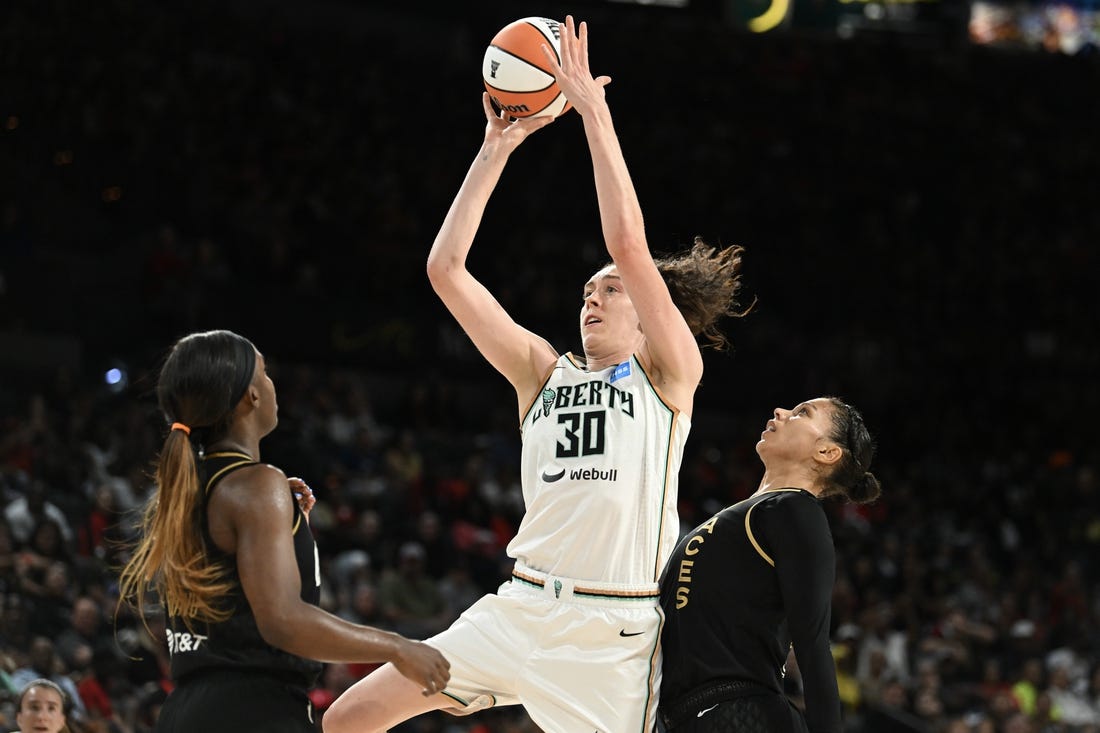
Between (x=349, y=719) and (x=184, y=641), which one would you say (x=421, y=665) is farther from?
(x=349, y=719)

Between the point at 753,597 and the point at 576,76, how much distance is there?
167 centimetres

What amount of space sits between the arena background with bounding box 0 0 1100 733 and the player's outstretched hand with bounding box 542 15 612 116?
5.17 metres

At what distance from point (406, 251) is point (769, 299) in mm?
5187

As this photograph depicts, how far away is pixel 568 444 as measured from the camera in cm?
415

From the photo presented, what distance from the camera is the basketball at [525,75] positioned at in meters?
4.64

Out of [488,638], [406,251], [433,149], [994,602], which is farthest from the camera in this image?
[433,149]

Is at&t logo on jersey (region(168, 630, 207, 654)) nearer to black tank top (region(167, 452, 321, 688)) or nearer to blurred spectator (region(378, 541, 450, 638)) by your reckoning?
black tank top (region(167, 452, 321, 688))

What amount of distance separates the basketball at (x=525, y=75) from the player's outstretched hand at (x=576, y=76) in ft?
1.10

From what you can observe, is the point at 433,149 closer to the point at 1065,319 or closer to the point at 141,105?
the point at 141,105

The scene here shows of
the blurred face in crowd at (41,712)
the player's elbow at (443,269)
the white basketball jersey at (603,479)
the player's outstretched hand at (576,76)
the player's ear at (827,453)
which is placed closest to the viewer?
the white basketball jersey at (603,479)

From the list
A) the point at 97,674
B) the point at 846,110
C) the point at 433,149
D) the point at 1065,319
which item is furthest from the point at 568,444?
the point at 846,110

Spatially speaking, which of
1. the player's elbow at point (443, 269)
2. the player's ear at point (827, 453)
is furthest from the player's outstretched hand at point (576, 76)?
the player's ear at point (827, 453)

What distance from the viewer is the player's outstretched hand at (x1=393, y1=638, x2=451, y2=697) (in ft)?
10.6

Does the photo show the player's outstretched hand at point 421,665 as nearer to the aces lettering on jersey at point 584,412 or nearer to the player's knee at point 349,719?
the player's knee at point 349,719
